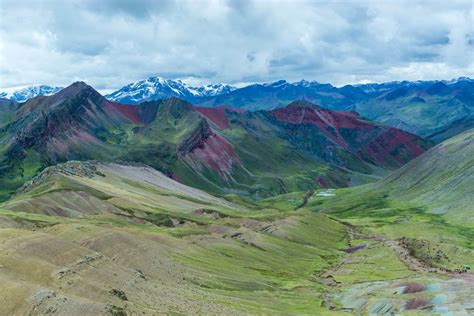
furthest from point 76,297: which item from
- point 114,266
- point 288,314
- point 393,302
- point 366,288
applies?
point 366,288

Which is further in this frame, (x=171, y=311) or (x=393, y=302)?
(x=393, y=302)

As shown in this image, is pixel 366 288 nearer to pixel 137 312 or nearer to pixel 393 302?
pixel 393 302

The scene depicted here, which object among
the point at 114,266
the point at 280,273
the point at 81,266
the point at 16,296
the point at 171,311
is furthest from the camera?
the point at 280,273

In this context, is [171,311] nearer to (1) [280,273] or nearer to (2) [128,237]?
(2) [128,237]

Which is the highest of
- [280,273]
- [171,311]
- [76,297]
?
[76,297]

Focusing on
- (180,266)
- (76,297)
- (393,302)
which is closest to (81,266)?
(76,297)

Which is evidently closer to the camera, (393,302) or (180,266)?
(393,302)

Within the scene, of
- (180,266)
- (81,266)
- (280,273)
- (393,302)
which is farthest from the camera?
(280,273)

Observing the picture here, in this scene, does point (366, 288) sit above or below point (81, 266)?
below

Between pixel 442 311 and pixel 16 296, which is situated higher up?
pixel 16 296

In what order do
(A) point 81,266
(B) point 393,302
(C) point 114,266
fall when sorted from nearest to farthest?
(A) point 81,266
(C) point 114,266
(B) point 393,302
